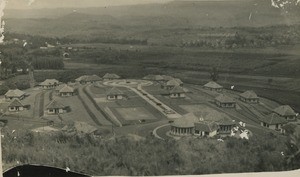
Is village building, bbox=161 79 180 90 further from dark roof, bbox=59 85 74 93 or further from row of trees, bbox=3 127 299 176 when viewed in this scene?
dark roof, bbox=59 85 74 93

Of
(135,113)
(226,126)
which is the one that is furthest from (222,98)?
(135,113)

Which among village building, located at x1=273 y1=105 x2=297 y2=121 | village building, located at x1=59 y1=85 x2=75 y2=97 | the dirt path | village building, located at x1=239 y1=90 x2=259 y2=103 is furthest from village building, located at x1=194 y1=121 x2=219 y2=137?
village building, located at x1=59 y1=85 x2=75 y2=97

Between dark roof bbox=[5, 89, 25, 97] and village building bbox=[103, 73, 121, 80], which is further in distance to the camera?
village building bbox=[103, 73, 121, 80]

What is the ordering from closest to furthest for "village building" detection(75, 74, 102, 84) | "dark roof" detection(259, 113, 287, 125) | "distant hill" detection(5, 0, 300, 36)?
"distant hill" detection(5, 0, 300, 36), "village building" detection(75, 74, 102, 84), "dark roof" detection(259, 113, 287, 125)

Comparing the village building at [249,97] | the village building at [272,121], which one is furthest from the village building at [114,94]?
the village building at [272,121]

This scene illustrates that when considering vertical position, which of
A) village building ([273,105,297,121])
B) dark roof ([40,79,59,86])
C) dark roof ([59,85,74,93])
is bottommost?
village building ([273,105,297,121])

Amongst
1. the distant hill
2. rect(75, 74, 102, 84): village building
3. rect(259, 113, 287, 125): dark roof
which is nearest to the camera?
the distant hill

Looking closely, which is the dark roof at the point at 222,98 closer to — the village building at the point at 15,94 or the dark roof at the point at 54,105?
the dark roof at the point at 54,105
